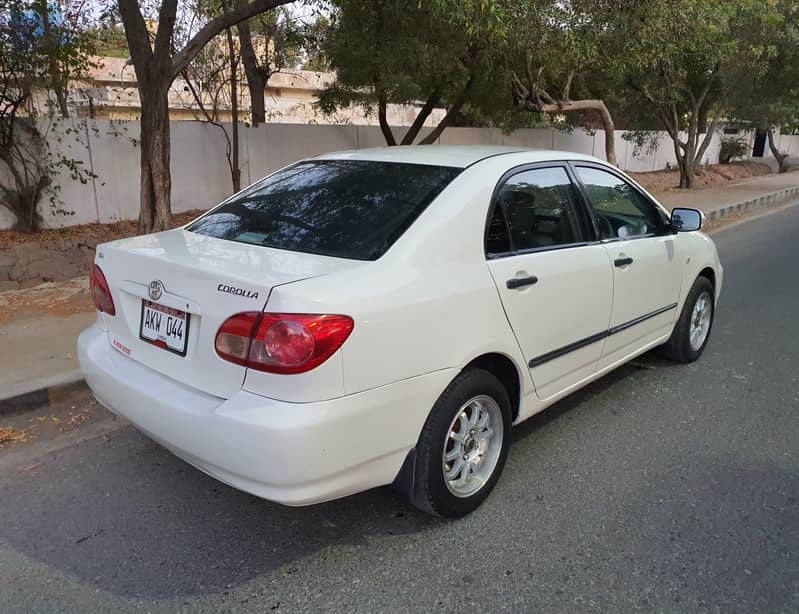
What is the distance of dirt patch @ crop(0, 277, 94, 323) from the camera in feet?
19.2

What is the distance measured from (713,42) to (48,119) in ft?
38.7

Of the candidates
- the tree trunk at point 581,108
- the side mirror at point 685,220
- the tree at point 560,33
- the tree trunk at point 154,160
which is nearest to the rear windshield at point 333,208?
the side mirror at point 685,220

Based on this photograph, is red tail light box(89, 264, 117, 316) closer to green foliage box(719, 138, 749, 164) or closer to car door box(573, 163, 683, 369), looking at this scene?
car door box(573, 163, 683, 369)

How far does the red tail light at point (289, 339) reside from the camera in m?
2.26

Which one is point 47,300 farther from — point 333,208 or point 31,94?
point 333,208

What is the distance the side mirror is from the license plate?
10.9ft

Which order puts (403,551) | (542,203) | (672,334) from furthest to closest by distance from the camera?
(672,334)
(542,203)
(403,551)

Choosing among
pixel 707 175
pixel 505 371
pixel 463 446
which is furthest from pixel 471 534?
pixel 707 175

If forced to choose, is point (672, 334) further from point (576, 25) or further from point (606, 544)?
point (576, 25)

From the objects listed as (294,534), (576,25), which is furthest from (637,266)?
(576,25)

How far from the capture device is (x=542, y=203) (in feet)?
11.2

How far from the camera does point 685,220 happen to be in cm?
439

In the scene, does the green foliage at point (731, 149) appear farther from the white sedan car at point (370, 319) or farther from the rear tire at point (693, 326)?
the white sedan car at point (370, 319)

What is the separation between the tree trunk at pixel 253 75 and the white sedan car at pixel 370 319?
826 centimetres
